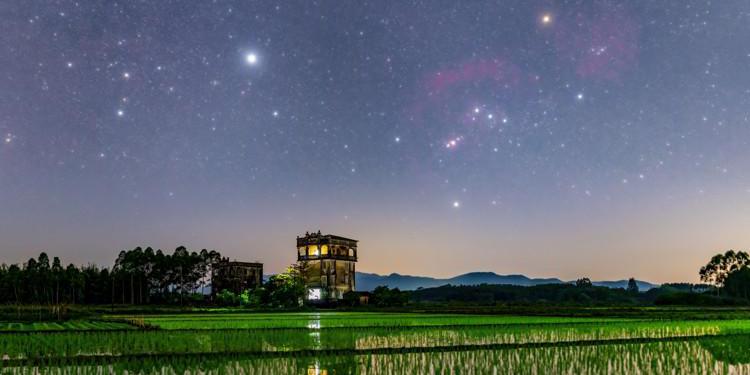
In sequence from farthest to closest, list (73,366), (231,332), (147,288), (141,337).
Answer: (147,288) < (231,332) < (141,337) < (73,366)

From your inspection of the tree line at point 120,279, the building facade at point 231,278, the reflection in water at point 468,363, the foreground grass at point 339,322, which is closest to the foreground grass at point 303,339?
the reflection in water at point 468,363

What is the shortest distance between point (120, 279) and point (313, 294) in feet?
65.2

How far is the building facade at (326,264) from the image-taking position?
67688 millimetres

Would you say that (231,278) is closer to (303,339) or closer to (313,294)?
(313,294)

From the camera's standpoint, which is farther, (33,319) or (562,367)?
(33,319)

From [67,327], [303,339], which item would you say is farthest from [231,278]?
[303,339]

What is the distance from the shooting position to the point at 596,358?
12.5 meters

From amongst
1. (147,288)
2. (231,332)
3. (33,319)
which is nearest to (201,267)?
(147,288)

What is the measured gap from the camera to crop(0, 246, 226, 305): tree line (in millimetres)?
58531

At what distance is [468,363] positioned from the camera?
1176 cm

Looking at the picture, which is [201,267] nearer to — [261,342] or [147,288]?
[147,288]

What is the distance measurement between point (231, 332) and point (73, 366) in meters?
7.44

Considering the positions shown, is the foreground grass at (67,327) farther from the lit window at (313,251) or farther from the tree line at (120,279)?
the lit window at (313,251)

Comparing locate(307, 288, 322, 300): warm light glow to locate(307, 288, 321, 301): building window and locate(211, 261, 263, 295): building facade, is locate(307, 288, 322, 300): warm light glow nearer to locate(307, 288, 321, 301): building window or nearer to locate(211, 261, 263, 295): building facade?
locate(307, 288, 321, 301): building window
